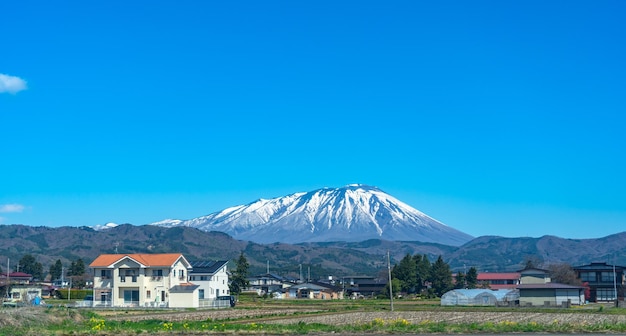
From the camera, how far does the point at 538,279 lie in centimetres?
8412

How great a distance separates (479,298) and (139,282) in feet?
99.8

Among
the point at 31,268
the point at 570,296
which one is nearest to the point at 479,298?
the point at 570,296

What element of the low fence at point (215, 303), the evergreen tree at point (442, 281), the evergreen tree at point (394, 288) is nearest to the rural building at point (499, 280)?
the evergreen tree at point (442, 281)

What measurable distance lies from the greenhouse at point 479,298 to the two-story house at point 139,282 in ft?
76.3

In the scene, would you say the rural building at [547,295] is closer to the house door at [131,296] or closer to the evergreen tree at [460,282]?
the evergreen tree at [460,282]

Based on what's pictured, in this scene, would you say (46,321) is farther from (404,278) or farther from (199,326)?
(404,278)

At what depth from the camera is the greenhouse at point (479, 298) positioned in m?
65.5

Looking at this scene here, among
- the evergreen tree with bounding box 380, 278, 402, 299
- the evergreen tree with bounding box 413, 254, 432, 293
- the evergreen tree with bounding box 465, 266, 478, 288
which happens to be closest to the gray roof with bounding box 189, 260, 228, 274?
the evergreen tree with bounding box 380, 278, 402, 299

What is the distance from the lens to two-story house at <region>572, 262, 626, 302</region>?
72812mm

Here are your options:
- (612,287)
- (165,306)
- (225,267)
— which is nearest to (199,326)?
(165,306)

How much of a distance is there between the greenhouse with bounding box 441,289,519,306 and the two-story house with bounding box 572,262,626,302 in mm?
11258

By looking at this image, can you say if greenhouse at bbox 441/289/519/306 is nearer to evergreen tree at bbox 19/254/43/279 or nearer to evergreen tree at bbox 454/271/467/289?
evergreen tree at bbox 454/271/467/289

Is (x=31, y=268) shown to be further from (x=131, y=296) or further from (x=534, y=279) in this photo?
(x=534, y=279)

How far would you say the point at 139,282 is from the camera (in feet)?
193
